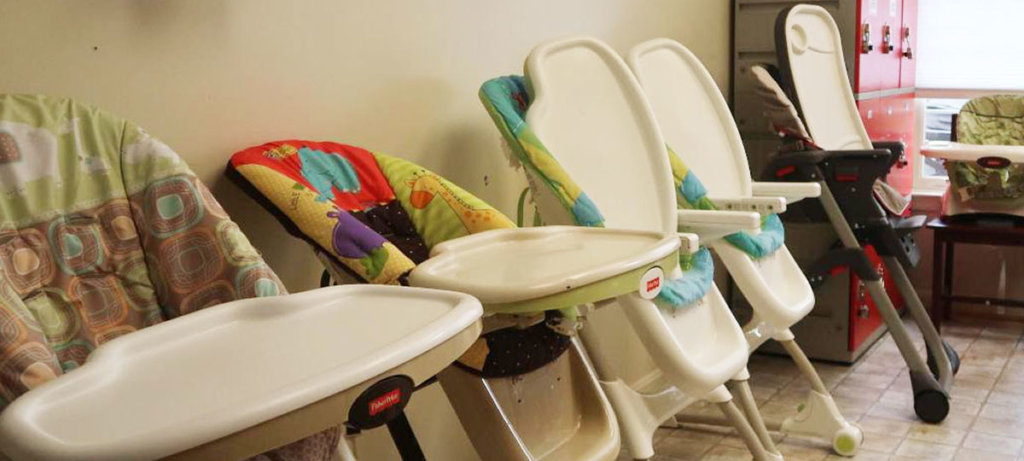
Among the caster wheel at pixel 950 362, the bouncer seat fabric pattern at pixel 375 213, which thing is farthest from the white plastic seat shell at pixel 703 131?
the bouncer seat fabric pattern at pixel 375 213

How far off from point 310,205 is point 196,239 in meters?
0.27

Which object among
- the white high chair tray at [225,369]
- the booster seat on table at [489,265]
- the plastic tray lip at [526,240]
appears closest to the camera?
the white high chair tray at [225,369]

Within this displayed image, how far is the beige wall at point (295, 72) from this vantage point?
5.90 feet

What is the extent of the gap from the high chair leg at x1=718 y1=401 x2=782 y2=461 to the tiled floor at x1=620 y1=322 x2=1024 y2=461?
1.62 feet

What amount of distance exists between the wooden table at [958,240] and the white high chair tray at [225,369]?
11.1 ft

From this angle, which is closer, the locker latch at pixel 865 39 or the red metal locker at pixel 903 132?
the locker latch at pixel 865 39

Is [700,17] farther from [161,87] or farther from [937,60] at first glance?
[161,87]

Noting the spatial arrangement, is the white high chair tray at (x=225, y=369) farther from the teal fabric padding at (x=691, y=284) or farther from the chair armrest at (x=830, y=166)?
the chair armrest at (x=830, y=166)

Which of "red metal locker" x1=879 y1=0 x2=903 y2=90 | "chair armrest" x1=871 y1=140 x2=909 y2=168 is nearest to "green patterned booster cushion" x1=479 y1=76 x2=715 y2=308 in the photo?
"chair armrest" x1=871 y1=140 x2=909 y2=168

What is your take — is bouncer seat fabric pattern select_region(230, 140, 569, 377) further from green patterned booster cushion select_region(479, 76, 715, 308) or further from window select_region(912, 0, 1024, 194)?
window select_region(912, 0, 1024, 194)

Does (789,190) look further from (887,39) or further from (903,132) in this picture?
(903,132)

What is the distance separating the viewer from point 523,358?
6.50ft

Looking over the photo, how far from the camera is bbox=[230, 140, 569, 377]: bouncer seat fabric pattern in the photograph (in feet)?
5.97

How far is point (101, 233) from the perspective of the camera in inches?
61.8
